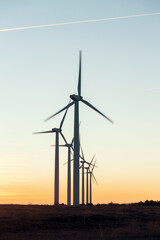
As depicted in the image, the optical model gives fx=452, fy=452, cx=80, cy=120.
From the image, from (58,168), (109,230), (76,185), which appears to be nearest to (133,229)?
(109,230)

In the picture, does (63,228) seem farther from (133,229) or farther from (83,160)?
(83,160)

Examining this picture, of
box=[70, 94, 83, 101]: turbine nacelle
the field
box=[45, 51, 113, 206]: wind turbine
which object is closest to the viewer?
the field

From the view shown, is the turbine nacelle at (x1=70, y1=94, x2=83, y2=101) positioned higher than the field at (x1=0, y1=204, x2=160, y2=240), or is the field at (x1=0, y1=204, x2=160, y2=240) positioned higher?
the turbine nacelle at (x1=70, y1=94, x2=83, y2=101)

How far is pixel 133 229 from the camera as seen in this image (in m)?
36.5

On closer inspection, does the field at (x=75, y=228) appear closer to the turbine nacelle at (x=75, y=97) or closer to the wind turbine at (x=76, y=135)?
the wind turbine at (x=76, y=135)

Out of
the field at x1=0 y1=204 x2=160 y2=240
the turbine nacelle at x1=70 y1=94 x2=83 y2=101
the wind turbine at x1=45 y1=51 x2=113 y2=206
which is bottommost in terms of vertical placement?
the field at x1=0 y1=204 x2=160 y2=240

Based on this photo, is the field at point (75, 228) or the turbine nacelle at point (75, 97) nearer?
the field at point (75, 228)

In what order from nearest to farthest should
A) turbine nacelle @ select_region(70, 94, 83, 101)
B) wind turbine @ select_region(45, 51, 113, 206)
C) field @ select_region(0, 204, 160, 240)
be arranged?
field @ select_region(0, 204, 160, 240)
wind turbine @ select_region(45, 51, 113, 206)
turbine nacelle @ select_region(70, 94, 83, 101)

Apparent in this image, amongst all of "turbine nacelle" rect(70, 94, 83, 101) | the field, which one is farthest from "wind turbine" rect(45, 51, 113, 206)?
the field

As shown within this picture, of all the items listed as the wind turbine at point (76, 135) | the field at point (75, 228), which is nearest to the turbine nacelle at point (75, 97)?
the wind turbine at point (76, 135)

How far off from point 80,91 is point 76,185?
23095 millimetres

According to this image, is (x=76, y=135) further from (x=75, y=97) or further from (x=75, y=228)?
(x=75, y=228)

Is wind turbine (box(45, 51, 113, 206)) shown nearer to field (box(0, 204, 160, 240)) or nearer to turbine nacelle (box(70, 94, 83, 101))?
turbine nacelle (box(70, 94, 83, 101))

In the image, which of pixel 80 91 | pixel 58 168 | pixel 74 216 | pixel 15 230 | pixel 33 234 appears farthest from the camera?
pixel 58 168
